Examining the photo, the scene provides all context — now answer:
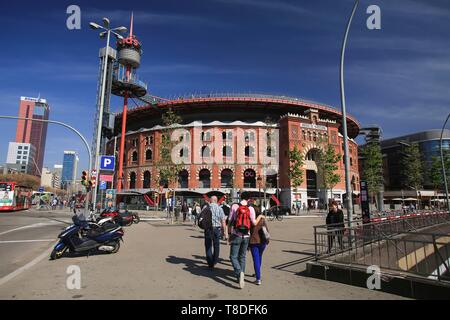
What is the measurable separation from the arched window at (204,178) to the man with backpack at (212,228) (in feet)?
127

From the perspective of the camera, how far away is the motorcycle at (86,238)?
27.5 ft

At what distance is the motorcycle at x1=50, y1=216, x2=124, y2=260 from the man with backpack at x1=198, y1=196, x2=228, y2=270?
11.9 feet

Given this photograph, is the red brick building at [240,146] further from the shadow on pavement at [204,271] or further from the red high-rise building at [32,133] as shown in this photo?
the red high-rise building at [32,133]

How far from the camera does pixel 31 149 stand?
129 m

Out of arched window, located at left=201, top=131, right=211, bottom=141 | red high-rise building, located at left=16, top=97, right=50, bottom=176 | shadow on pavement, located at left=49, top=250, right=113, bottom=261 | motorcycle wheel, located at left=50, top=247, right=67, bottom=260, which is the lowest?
shadow on pavement, located at left=49, top=250, right=113, bottom=261

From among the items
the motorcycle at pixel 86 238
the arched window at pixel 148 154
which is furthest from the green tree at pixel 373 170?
the motorcycle at pixel 86 238

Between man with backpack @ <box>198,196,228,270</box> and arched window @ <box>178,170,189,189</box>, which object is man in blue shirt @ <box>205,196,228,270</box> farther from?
arched window @ <box>178,170,189,189</box>

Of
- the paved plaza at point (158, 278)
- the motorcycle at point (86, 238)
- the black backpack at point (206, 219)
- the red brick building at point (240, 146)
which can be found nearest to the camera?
→ the paved plaza at point (158, 278)

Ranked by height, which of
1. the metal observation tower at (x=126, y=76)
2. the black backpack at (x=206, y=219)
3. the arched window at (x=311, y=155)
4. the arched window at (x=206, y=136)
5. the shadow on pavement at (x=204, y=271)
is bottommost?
the shadow on pavement at (x=204, y=271)

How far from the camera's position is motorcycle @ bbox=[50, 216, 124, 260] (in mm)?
8375

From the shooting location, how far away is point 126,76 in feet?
156

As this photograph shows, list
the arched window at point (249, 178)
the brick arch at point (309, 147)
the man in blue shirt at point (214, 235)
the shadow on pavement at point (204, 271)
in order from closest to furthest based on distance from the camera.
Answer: the shadow on pavement at point (204, 271), the man in blue shirt at point (214, 235), the brick arch at point (309, 147), the arched window at point (249, 178)

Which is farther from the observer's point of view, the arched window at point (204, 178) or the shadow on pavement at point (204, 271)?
the arched window at point (204, 178)

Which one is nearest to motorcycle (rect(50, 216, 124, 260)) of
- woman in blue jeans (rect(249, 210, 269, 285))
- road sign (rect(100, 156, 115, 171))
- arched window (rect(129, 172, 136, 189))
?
woman in blue jeans (rect(249, 210, 269, 285))
